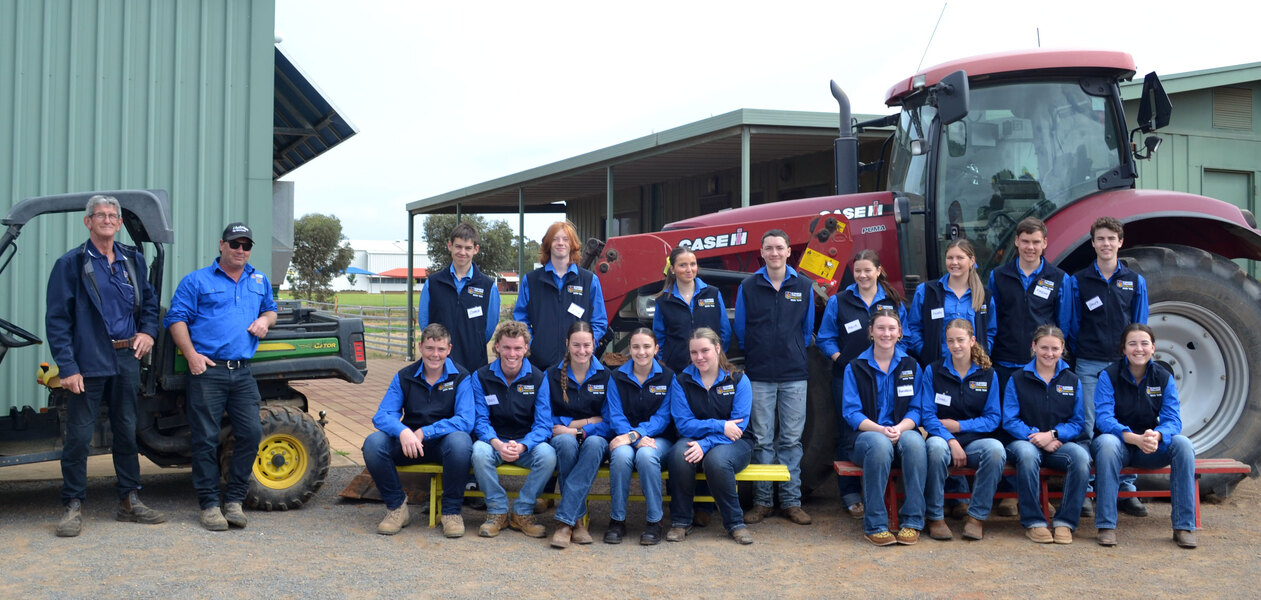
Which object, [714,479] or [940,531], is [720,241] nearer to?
[714,479]

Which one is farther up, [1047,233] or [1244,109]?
[1244,109]

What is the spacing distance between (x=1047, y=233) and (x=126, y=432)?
546 centimetres

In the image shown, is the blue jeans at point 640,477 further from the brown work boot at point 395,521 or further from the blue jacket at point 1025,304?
the blue jacket at point 1025,304

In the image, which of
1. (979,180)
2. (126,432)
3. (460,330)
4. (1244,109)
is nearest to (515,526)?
(460,330)

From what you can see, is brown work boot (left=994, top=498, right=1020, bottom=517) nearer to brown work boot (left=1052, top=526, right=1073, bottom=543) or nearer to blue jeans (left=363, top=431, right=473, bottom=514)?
brown work boot (left=1052, top=526, right=1073, bottom=543)

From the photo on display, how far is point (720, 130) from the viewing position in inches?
403

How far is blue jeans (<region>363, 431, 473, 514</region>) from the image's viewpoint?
5.56 m

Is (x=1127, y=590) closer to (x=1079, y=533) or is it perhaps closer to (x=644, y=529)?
(x=1079, y=533)

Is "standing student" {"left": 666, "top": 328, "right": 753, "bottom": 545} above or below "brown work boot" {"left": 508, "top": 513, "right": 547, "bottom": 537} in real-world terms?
above

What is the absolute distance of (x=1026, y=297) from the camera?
18.9 ft

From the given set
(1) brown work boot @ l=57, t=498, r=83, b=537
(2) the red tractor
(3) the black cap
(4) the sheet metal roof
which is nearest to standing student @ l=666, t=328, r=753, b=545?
(2) the red tractor

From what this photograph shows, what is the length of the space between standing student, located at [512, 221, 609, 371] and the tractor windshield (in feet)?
7.29

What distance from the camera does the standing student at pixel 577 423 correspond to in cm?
544

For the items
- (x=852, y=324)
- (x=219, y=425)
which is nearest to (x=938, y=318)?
(x=852, y=324)
